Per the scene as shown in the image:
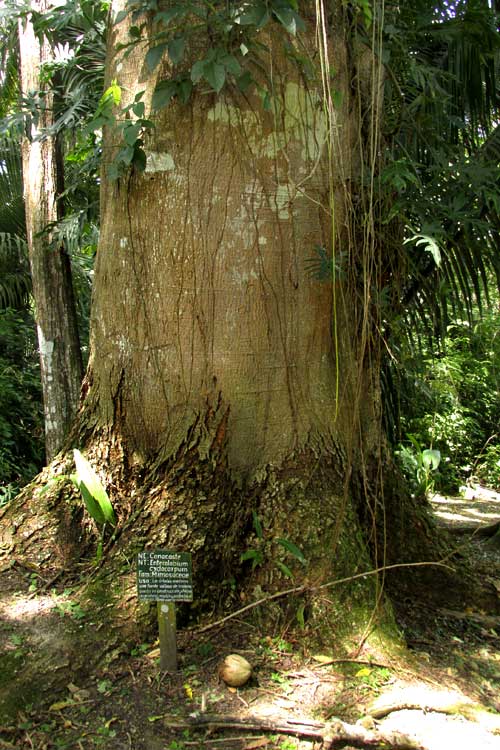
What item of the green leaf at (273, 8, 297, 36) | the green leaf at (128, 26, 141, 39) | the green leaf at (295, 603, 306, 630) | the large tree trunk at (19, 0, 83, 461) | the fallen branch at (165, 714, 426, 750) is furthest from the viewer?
the large tree trunk at (19, 0, 83, 461)

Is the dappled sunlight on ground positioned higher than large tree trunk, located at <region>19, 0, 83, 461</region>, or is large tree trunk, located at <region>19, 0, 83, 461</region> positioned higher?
large tree trunk, located at <region>19, 0, 83, 461</region>

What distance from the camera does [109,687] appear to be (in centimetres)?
272

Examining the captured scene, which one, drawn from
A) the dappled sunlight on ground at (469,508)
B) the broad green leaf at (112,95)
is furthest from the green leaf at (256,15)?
the dappled sunlight on ground at (469,508)

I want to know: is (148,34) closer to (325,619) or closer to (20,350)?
(325,619)

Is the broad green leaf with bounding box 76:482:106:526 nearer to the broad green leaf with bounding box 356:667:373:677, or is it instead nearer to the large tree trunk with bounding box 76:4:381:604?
the large tree trunk with bounding box 76:4:381:604

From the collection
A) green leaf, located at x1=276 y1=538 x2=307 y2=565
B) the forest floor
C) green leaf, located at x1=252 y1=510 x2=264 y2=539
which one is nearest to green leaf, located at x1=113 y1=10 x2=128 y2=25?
green leaf, located at x1=252 y1=510 x2=264 y2=539

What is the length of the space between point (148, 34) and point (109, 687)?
275 centimetres

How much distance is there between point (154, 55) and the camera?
2836 mm

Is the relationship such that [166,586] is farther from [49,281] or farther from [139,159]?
[49,281]

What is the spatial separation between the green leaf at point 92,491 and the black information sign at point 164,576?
367mm

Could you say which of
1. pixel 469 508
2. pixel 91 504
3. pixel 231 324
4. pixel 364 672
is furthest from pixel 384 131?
pixel 469 508

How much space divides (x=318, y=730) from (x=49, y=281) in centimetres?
390

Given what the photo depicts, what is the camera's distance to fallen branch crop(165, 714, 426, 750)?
248 cm

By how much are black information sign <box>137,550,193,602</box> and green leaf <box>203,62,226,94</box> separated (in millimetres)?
1836
